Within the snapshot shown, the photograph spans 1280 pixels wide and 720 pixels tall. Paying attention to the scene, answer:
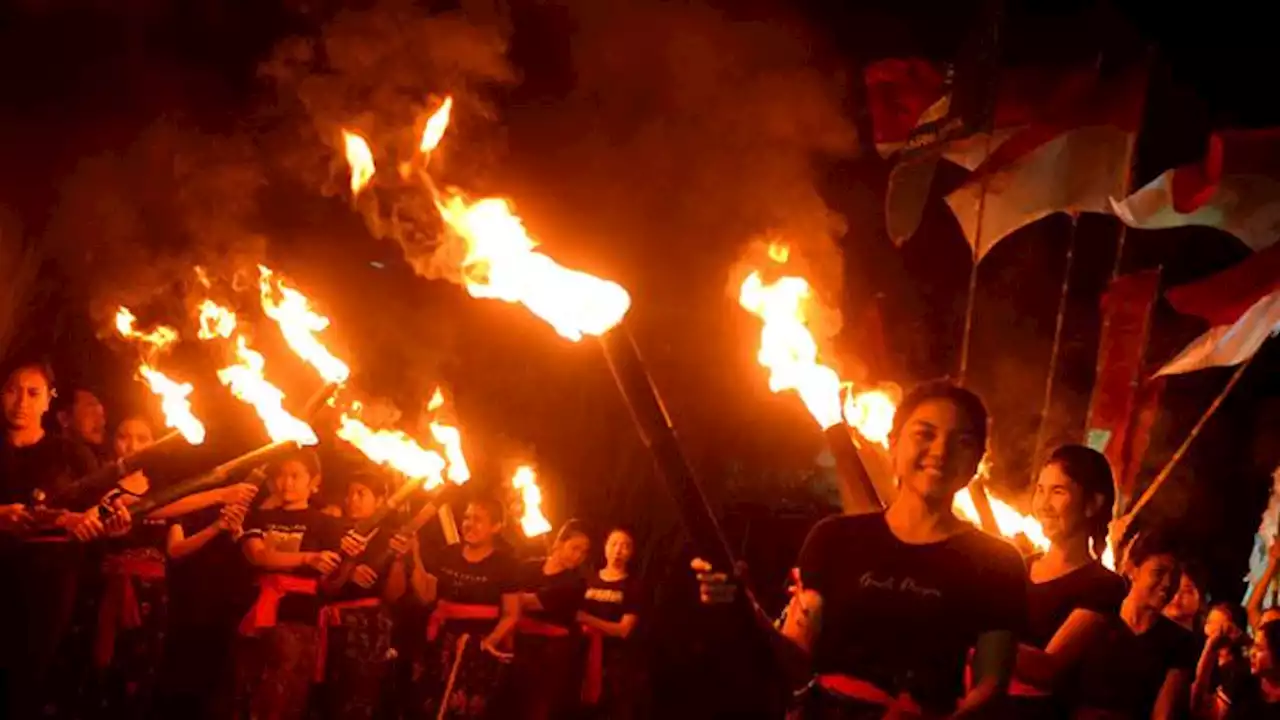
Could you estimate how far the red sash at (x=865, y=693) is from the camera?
12.9 ft

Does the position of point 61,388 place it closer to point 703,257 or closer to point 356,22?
point 356,22

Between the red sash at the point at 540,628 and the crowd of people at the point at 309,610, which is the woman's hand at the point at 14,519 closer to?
the crowd of people at the point at 309,610

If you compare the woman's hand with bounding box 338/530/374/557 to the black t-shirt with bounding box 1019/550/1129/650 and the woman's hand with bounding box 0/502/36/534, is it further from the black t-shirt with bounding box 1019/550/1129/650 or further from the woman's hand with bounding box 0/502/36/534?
the black t-shirt with bounding box 1019/550/1129/650

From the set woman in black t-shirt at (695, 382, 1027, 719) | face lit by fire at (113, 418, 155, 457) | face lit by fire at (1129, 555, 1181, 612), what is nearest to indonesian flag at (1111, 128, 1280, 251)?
face lit by fire at (1129, 555, 1181, 612)

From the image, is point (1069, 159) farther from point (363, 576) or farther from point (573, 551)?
point (363, 576)

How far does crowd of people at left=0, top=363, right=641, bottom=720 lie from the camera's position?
22.4 feet

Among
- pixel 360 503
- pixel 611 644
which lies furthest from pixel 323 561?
pixel 611 644

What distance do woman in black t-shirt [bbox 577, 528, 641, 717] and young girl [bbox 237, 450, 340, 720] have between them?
164cm

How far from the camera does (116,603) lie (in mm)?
7121

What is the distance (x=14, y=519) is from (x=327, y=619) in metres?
1.86

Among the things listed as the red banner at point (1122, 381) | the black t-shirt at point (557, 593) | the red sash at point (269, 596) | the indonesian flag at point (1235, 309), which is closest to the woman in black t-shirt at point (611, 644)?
the black t-shirt at point (557, 593)

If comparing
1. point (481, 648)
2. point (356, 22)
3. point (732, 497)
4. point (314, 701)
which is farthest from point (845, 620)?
point (732, 497)

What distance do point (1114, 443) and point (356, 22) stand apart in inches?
264

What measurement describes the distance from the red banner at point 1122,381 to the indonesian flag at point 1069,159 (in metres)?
0.73
